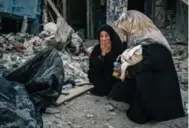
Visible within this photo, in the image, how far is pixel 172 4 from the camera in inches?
454

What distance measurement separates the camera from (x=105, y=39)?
5391mm

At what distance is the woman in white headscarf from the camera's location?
4.67 metres

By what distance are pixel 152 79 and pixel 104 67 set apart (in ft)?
3.12

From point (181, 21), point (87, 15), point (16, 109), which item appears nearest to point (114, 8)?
point (181, 21)

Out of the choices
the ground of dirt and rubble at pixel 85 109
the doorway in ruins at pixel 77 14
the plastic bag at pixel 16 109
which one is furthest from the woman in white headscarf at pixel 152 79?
the doorway in ruins at pixel 77 14

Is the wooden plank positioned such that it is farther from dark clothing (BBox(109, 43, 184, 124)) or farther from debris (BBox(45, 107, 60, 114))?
dark clothing (BBox(109, 43, 184, 124))

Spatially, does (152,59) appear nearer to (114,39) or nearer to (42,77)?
(114,39)

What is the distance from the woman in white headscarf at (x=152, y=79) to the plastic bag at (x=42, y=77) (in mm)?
787

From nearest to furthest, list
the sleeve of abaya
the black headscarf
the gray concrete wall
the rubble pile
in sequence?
the sleeve of abaya, the black headscarf, the rubble pile, the gray concrete wall

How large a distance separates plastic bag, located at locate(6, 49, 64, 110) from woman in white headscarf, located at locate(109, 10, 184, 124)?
2.58ft

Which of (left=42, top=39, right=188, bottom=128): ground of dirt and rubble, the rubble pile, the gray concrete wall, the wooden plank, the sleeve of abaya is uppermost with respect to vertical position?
the gray concrete wall

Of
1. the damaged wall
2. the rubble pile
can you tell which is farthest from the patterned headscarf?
the damaged wall

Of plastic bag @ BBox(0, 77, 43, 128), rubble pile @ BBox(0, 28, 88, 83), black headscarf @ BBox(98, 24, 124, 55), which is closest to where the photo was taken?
plastic bag @ BBox(0, 77, 43, 128)

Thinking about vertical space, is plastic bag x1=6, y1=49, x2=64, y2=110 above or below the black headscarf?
below
